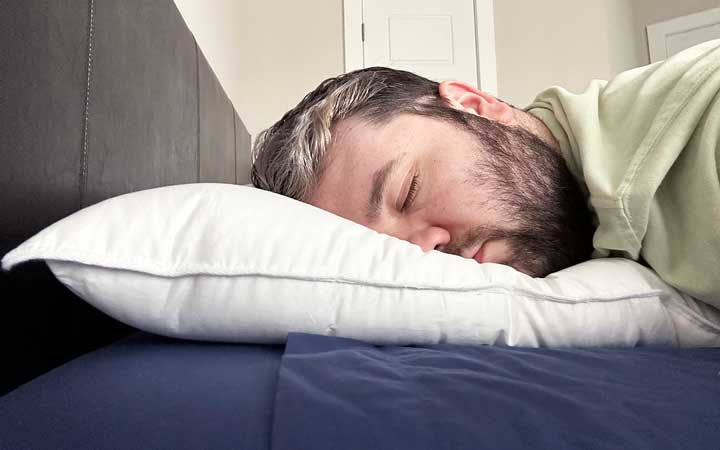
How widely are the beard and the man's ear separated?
0.33 ft

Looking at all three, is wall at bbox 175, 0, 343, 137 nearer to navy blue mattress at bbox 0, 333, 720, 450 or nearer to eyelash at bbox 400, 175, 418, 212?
eyelash at bbox 400, 175, 418, 212

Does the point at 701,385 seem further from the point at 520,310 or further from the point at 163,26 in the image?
the point at 163,26

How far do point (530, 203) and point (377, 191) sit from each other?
0.80 feet

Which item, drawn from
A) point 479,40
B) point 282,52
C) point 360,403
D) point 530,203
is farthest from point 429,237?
point 479,40

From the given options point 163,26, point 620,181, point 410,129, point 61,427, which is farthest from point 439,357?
point 163,26

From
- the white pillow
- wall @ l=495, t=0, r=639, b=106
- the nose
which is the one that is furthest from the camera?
wall @ l=495, t=0, r=639, b=106

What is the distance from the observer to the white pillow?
1.55 ft

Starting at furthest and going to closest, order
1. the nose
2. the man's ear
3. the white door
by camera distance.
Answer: the white door
the man's ear
the nose

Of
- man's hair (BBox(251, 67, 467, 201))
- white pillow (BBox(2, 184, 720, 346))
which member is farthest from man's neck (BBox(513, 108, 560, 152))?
white pillow (BBox(2, 184, 720, 346))

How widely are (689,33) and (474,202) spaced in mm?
2980

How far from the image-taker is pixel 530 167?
0.88 meters

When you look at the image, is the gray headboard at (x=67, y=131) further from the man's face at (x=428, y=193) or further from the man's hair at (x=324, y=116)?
the man's face at (x=428, y=193)

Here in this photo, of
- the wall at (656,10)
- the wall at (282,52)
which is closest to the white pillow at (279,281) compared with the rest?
the wall at (282,52)

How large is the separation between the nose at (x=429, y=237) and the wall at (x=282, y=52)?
7.68 feet
